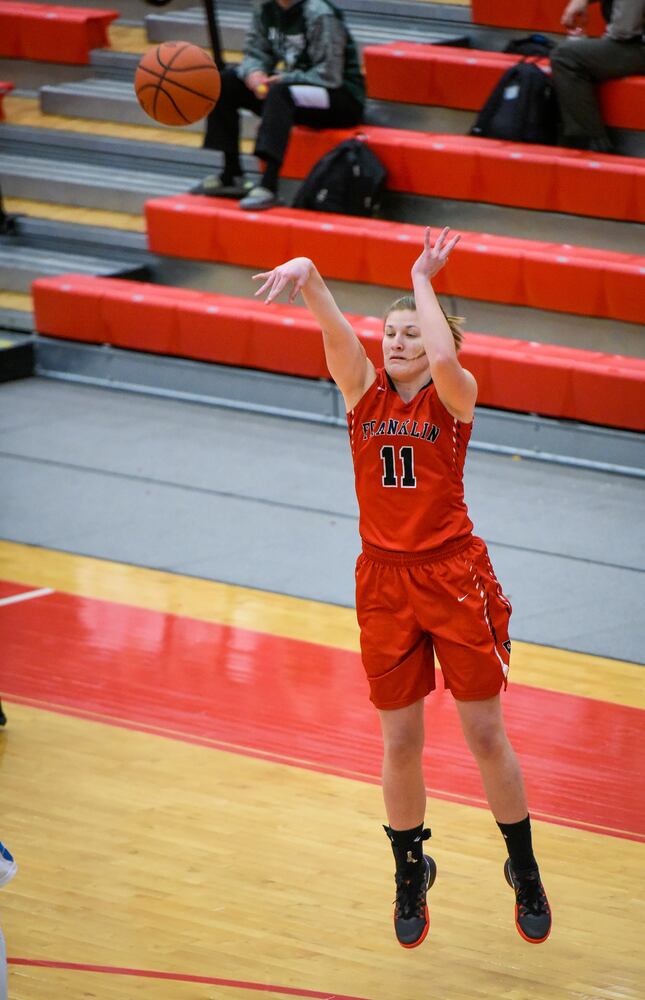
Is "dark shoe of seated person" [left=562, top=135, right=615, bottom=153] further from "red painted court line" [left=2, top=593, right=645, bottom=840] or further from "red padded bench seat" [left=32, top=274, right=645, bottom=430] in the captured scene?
"red painted court line" [left=2, top=593, right=645, bottom=840]

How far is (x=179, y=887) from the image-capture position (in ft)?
13.1

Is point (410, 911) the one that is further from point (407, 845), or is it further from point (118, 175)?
point (118, 175)

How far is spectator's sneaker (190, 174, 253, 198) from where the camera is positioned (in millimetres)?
9438

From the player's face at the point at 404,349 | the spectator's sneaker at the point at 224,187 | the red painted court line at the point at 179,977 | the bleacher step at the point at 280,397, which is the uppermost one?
the player's face at the point at 404,349

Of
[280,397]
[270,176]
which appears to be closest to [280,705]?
[280,397]

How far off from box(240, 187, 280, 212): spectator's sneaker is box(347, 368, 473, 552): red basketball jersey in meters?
5.85

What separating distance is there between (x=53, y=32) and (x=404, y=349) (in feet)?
28.8

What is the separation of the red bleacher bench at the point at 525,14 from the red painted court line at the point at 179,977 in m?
7.36

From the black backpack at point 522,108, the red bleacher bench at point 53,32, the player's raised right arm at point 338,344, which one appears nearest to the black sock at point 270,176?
the black backpack at point 522,108

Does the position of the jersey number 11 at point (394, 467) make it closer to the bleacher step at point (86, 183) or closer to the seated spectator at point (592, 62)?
the seated spectator at point (592, 62)

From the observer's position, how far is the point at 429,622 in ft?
11.2

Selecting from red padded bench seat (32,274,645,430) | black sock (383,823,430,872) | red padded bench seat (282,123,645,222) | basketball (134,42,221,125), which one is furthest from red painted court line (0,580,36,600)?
red padded bench seat (282,123,645,222)

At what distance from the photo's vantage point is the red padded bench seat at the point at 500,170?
8.48 m

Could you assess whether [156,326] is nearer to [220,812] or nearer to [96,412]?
[96,412]
